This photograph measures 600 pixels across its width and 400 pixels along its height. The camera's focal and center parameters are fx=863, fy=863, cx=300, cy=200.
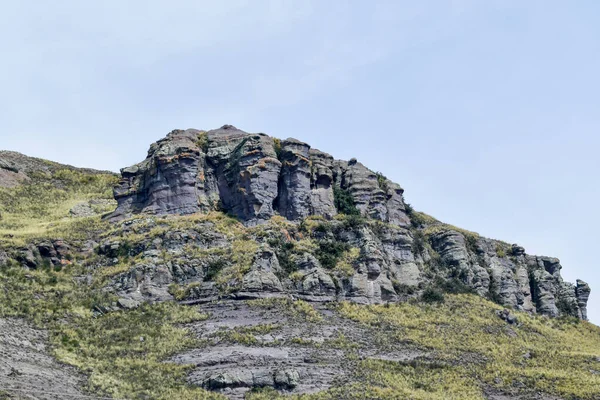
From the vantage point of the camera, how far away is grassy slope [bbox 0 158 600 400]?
52000mm

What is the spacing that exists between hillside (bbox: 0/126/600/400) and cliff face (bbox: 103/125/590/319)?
0.16 m

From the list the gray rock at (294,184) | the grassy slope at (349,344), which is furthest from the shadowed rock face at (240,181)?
the grassy slope at (349,344)

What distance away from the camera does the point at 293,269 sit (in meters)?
67.0

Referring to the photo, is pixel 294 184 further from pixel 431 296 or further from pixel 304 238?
pixel 431 296

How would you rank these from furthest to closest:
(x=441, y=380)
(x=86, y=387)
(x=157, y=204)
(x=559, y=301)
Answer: (x=559, y=301), (x=157, y=204), (x=441, y=380), (x=86, y=387)

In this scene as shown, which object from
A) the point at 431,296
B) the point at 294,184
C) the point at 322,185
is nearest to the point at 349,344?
the point at 431,296

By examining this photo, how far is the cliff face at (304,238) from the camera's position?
2594 inches

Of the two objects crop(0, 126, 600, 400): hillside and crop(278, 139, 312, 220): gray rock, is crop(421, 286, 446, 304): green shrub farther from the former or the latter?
crop(278, 139, 312, 220): gray rock

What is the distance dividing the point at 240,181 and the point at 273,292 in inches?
565

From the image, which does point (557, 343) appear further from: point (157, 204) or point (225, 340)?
point (157, 204)

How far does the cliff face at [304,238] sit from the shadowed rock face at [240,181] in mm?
→ 106

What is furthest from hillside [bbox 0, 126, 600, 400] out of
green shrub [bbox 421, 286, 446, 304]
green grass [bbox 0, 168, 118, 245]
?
green grass [bbox 0, 168, 118, 245]

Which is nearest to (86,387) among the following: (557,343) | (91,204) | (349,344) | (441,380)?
(349,344)

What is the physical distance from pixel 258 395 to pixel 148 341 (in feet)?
35.2
